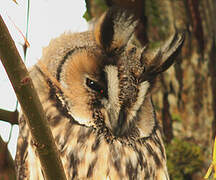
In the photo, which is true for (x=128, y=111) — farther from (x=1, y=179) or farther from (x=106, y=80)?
(x=1, y=179)

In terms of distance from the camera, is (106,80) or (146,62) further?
(146,62)

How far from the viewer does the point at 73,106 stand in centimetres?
203

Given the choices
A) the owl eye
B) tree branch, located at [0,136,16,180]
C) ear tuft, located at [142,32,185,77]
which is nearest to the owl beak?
the owl eye

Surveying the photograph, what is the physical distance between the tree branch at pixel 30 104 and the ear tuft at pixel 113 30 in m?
0.81

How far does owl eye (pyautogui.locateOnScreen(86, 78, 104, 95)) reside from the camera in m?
1.95

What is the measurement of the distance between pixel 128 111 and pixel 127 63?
25cm

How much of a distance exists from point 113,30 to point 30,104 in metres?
0.86

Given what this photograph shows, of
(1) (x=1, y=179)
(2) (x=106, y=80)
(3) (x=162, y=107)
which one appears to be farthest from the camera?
(3) (x=162, y=107)

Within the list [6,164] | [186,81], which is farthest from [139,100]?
[6,164]

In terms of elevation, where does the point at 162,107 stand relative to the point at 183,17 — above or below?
below

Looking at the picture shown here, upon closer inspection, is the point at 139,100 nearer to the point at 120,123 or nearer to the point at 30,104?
the point at 120,123

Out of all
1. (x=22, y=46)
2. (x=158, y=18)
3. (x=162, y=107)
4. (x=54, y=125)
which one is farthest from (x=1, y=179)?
(x=158, y=18)

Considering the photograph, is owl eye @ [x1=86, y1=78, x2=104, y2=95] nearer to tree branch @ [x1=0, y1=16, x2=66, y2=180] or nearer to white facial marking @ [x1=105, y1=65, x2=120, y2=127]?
white facial marking @ [x1=105, y1=65, x2=120, y2=127]

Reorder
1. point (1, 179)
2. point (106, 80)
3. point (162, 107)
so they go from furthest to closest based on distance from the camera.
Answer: point (162, 107)
point (1, 179)
point (106, 80)
